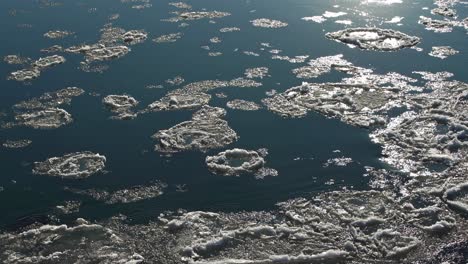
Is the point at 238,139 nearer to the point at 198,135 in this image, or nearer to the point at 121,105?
the point at 198,135

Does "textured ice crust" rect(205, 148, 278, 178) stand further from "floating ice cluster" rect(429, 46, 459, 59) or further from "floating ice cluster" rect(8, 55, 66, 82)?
"floating ice cluster" rect(429, 46, 459, 59)

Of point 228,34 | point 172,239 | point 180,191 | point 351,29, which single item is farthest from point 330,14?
point 172,239

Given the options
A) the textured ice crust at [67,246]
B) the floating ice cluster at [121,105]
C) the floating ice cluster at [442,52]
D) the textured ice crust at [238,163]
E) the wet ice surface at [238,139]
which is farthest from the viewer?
the floating ice cluster at [442,52]

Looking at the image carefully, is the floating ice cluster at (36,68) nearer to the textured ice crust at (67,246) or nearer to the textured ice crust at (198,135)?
the textured ice crust at (198,135)

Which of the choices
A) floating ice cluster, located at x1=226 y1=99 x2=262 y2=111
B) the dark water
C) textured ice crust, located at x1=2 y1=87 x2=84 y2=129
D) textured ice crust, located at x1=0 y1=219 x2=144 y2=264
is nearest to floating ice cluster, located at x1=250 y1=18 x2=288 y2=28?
the dark water

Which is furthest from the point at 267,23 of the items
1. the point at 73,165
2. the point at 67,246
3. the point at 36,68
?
the point at 67,246

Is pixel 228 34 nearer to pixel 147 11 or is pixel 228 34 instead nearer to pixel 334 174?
pixel 147 11

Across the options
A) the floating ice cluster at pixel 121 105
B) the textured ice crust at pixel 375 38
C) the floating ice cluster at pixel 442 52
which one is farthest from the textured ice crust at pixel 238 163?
the floating ice cluster at pixel 442 52
